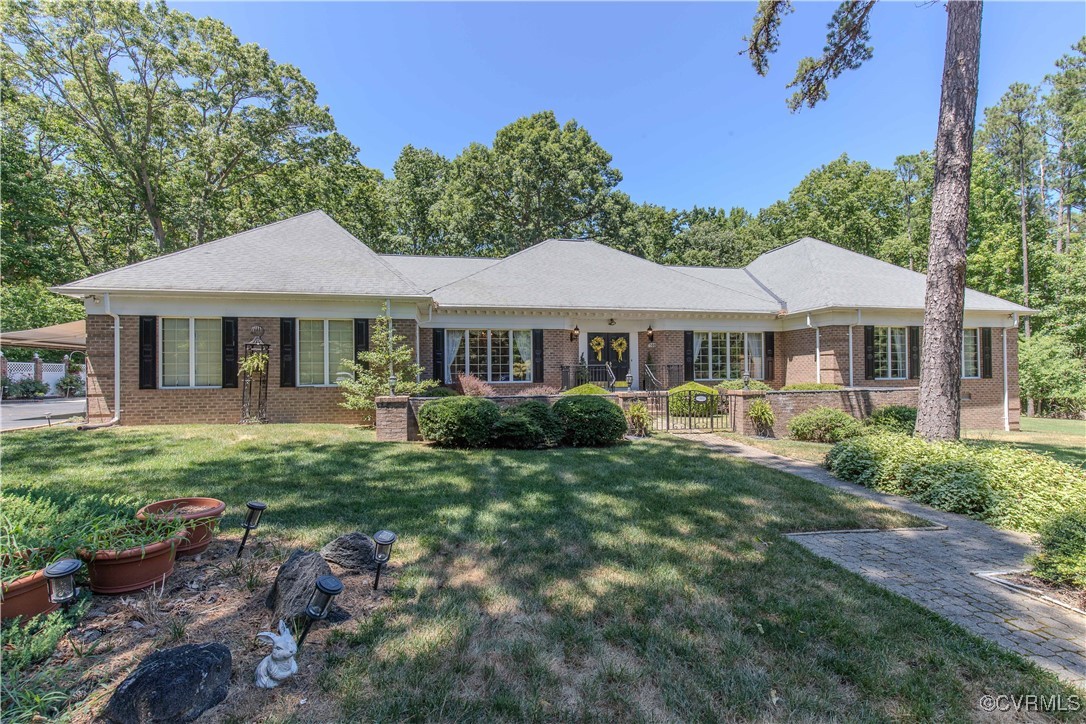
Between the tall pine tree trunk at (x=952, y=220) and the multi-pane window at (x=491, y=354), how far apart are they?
9.86 metres

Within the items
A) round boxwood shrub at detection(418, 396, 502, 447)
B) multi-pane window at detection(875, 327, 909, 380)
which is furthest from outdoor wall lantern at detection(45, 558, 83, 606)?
multi-pane window at detection(875, 327, 909, 380)

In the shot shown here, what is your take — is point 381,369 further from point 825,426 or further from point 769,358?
point 769,358

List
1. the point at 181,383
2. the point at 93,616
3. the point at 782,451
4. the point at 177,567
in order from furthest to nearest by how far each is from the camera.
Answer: the point at 181,383, the point at 782,451, the point at 177,567, the point at 93,616

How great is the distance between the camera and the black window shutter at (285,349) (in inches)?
458


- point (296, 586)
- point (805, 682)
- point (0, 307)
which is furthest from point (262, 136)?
point (805, 682)

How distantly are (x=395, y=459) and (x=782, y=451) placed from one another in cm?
756

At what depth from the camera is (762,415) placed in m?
11.0

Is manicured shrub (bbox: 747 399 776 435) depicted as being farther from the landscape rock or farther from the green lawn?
the landscape rock

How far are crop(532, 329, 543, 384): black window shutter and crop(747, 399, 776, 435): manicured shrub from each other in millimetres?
6238

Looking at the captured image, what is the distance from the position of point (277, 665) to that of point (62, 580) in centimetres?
134

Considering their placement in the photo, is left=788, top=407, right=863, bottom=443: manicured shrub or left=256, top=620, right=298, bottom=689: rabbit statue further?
left=788, top=407, right=863, bottom=443: manicured shrub

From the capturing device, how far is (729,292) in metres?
16.9

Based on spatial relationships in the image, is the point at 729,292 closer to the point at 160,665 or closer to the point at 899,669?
the point at 899,669

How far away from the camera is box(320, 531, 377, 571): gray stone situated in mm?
3648
